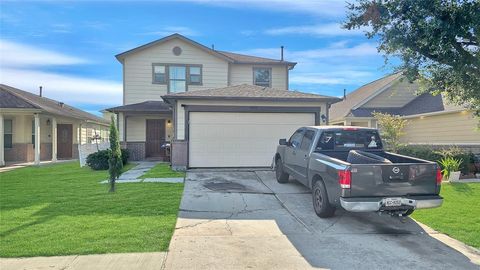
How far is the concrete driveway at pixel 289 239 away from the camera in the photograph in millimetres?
5055

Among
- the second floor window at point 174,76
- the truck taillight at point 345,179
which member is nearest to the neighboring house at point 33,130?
the second floor window at point 174,76

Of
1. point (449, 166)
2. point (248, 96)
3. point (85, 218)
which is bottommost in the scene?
point (85, 218)

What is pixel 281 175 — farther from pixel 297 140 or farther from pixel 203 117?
pixel 203 117

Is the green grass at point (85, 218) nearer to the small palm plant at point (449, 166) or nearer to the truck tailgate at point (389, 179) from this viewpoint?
the truck tailgate at point (389, 179)

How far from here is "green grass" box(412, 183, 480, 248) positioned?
6.44 m

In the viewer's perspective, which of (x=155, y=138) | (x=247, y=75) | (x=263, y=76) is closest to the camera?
(x=155, y=138)

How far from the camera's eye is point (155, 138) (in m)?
20.2

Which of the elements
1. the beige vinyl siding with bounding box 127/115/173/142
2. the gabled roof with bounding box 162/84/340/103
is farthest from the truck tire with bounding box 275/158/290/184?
the beige vinyl siding with bounding box 127/115/173/142

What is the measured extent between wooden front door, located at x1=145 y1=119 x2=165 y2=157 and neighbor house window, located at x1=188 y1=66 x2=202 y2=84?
2.85 meters

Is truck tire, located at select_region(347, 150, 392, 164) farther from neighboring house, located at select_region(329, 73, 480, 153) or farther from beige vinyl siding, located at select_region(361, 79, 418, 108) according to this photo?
beige vinyl siding, located at select_region(361, 79, 418, 108)

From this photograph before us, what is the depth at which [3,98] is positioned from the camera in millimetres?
18781

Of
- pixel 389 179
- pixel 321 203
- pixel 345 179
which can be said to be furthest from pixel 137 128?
pixel 389 179

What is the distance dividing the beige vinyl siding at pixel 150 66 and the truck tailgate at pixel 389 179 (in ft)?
50.3

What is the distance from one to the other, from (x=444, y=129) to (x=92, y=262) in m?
18.1
